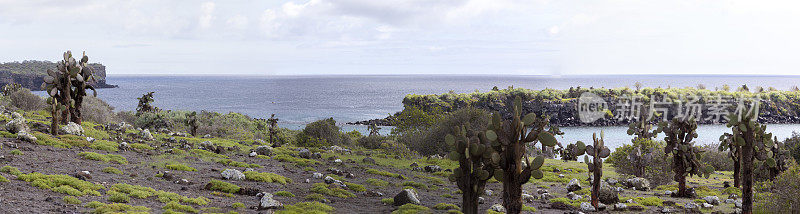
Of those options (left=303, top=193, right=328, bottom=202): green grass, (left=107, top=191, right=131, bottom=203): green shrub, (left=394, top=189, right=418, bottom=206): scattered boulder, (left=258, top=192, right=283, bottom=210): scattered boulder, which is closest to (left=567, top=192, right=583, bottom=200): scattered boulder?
(left=394, top=189, right=418, bottom=206): scattered boulder

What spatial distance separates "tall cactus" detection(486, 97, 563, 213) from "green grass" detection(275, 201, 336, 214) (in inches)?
213

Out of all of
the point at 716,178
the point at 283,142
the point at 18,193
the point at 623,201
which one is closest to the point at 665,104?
the point at 716,178

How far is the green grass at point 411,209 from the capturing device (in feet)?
51.3

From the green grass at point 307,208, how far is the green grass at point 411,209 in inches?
82.7

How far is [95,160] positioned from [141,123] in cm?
2987

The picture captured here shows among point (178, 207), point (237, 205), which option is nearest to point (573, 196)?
point (237, 205)

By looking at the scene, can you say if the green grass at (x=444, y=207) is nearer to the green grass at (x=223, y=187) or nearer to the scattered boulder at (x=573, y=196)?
the scattered boulder at (x=573, y=196)

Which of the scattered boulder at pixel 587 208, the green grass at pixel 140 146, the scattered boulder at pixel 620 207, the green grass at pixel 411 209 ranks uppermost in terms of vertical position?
the green grass at pixel 140 146

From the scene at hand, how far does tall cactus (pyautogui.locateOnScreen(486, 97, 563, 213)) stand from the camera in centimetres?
1322

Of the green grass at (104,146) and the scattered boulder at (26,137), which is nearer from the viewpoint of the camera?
the scattered boulder at (26,137)

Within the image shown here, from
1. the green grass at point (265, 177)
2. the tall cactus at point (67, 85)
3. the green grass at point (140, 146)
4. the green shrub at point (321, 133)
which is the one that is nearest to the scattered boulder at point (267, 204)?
the green grass at point (265, 177)

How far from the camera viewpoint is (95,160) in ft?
65.4

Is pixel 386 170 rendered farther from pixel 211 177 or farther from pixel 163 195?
pixel 163 195

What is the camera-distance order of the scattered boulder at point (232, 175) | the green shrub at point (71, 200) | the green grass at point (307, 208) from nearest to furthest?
1. the green shrub at point (71, 200)
2. the green grass at point (307, 208)
3. the scattered boulder at point (232, 175)
